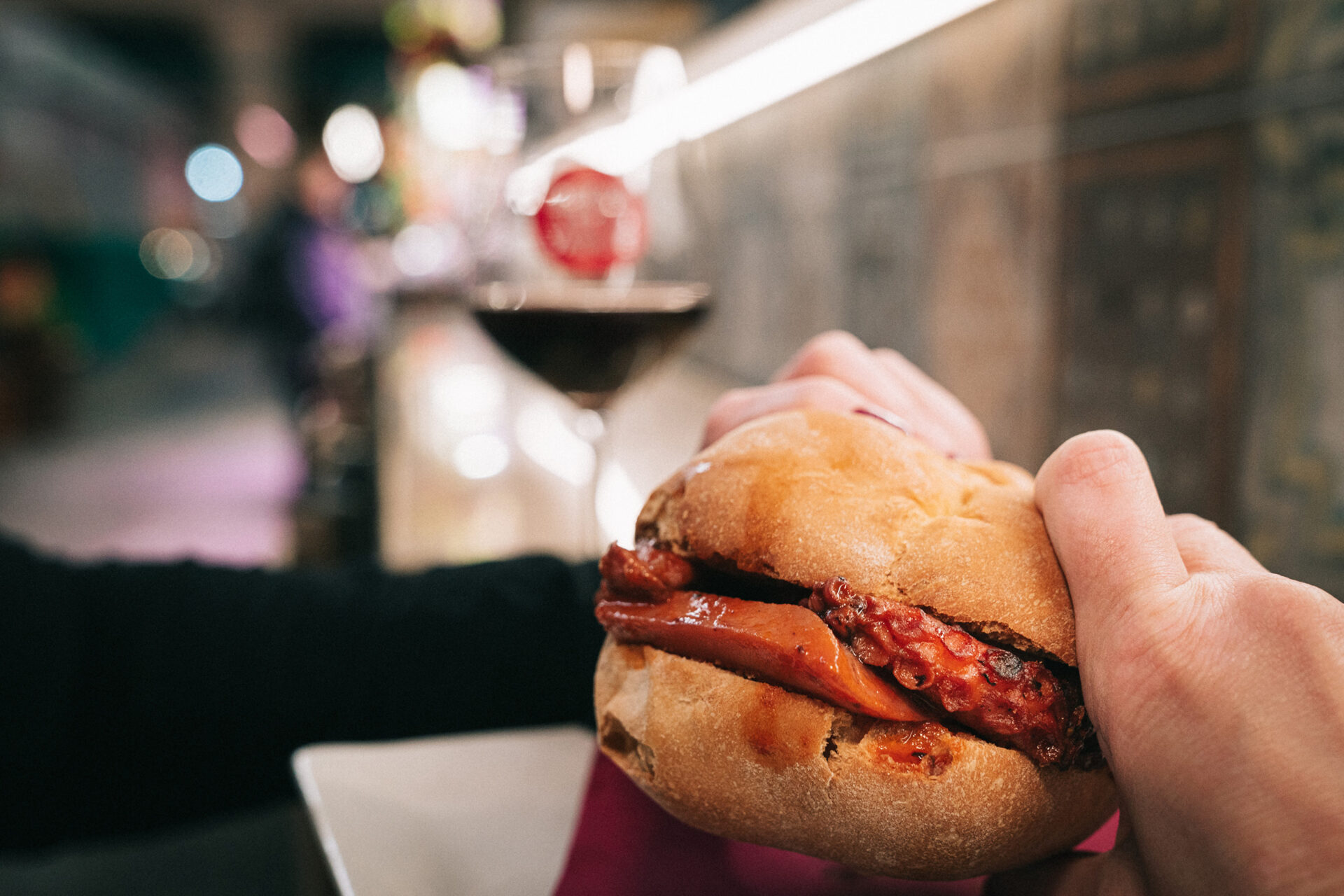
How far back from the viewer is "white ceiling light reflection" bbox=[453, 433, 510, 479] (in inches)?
97.0

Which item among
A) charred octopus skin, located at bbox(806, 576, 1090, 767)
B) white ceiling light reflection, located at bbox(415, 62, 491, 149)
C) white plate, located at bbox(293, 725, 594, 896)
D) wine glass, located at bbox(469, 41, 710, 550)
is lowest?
white plate, located at bbox(293, 725, 594, 896)

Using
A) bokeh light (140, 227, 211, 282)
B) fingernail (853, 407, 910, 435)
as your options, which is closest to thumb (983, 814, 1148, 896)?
fingernail (853, 407, 910, 435)

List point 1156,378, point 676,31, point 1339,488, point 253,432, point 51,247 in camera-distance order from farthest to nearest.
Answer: point 51,247
point 253,432
point 676,31
point 1156,378
point 1339,488

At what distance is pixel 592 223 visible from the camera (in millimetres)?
852

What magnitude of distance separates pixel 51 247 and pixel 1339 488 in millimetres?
11067

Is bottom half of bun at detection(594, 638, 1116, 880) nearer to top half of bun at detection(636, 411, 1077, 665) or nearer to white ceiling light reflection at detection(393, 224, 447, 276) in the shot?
top half of bun at detection(636, 411, 1077, 665)

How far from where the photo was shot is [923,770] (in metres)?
0.41

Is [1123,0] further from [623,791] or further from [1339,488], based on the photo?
[623,791]

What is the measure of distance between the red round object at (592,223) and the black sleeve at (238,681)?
1.16ft

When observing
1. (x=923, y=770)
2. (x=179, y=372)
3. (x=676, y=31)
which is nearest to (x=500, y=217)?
(x=923, y=770)

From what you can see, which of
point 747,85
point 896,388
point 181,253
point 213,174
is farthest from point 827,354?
point 213,174

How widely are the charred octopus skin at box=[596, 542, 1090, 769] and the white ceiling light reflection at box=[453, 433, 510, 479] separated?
2.05 meters

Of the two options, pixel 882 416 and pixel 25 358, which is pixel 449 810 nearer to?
pixel 882 416

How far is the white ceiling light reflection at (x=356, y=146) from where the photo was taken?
8.67 m
